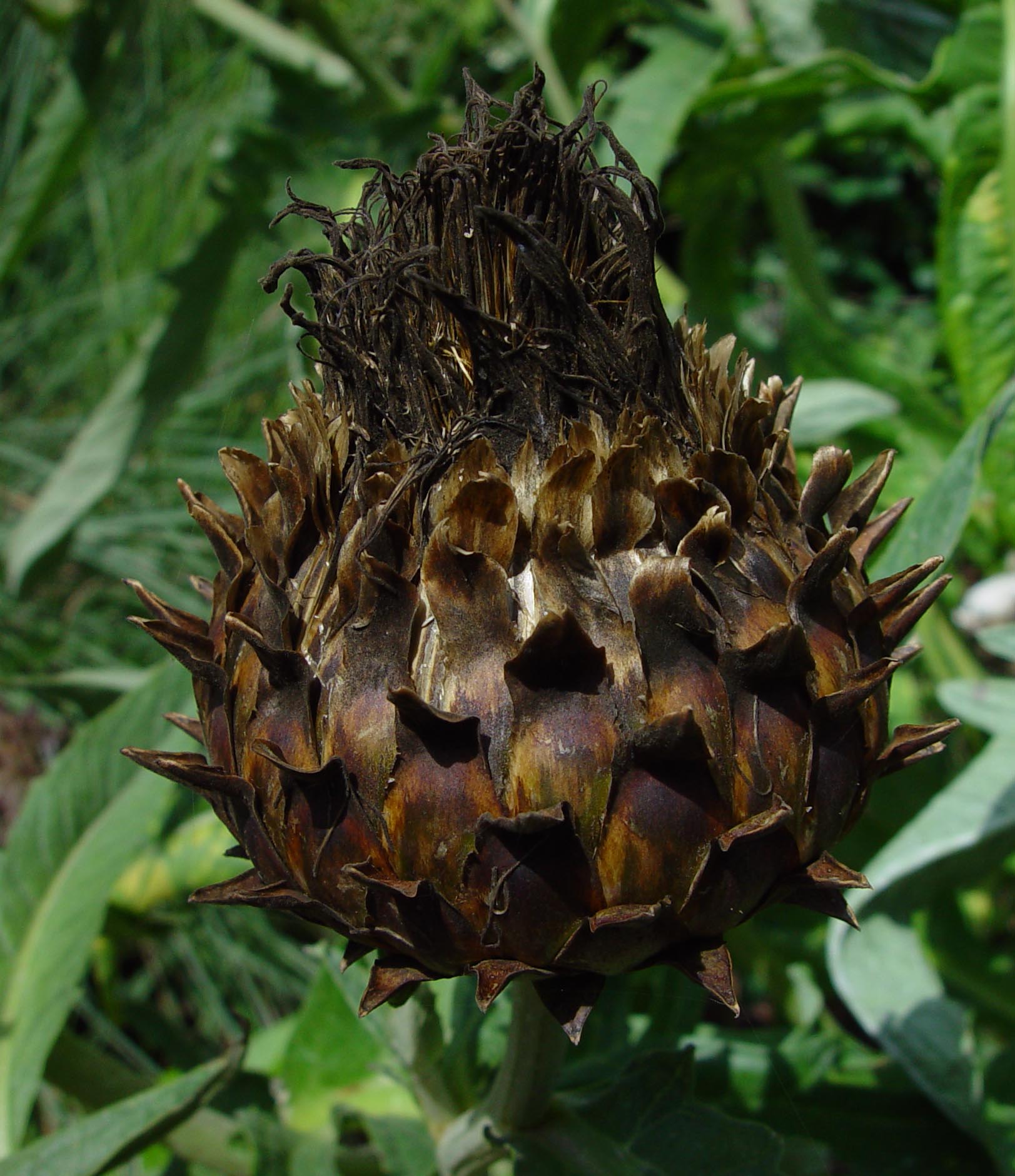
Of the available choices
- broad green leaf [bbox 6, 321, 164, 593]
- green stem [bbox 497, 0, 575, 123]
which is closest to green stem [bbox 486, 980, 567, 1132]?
broad green leaf [bbox 6, 321, 164, 593]

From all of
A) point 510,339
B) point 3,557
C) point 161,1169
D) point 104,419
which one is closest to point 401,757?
point 510,339

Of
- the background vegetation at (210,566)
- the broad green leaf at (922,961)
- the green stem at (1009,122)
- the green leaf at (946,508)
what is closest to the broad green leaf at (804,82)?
the background vegetation at (210,566)

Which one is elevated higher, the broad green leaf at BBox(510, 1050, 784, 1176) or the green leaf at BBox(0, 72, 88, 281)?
the green leaf at BBox(0, 72, 88, 281)

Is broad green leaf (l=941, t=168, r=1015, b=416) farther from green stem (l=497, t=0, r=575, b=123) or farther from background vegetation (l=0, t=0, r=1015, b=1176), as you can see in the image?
green stem (l=497, t=0, r=575, b=123)

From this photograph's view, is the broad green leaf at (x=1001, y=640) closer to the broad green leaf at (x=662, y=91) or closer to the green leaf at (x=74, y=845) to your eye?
the broad green leaf at (x=662, y=91)

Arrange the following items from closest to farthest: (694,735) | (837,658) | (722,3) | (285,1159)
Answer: (694,735), (837,658), (285,1159), (722,3)

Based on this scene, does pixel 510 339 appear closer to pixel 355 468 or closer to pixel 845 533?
pixel 355 468
